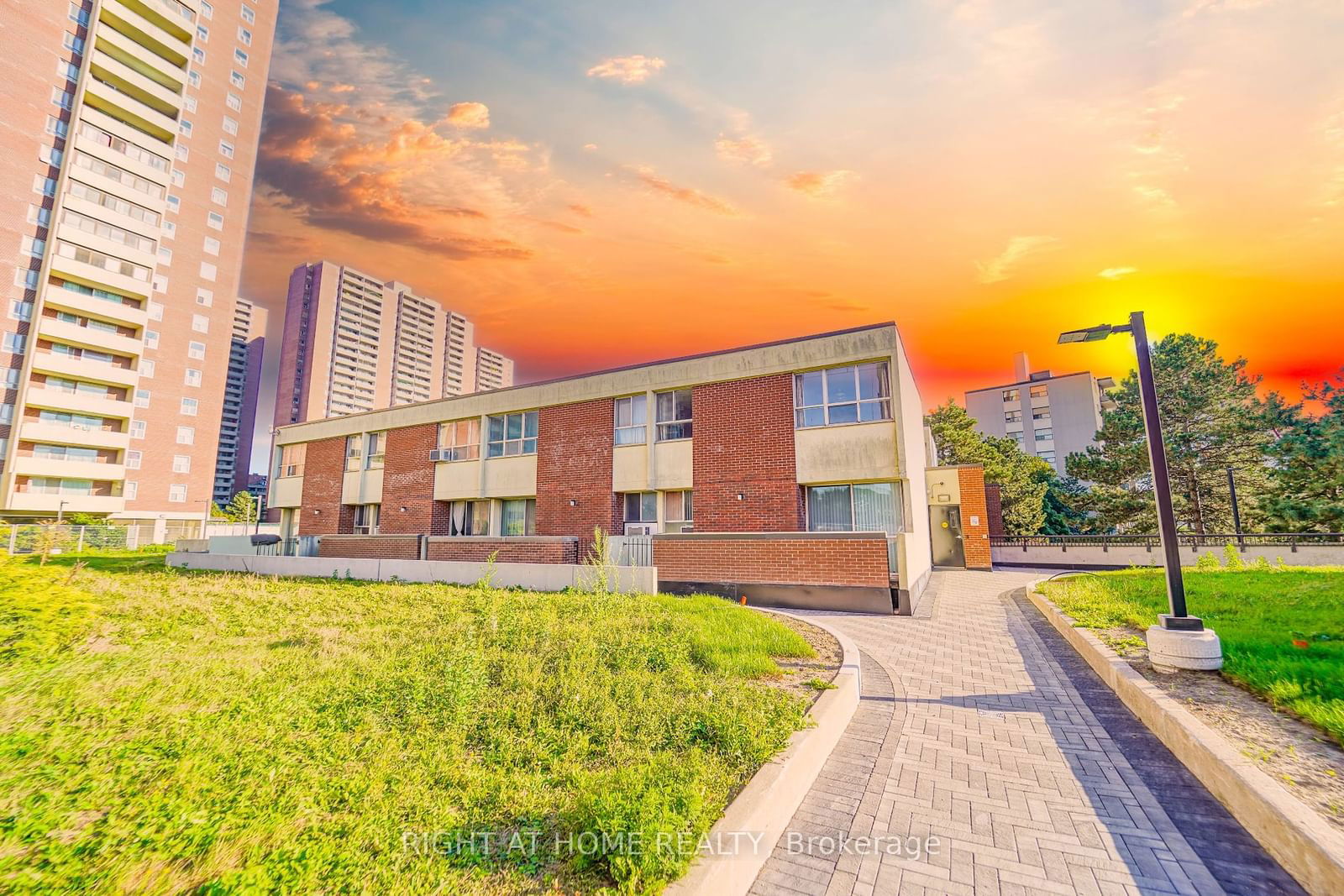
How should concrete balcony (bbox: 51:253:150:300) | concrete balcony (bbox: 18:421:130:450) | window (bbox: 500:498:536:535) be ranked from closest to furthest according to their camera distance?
window (bbox: 500:498:536:535) < concrete balcony (bbox: 18:421:130:450) < concrete balcony (bbox: 51:253:150:300)

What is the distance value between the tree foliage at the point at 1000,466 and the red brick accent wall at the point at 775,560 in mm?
24082

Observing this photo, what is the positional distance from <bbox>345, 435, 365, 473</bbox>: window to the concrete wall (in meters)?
33.6

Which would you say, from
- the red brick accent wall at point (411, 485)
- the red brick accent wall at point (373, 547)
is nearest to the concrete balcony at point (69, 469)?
the red brick accent wall at point (373, 547)

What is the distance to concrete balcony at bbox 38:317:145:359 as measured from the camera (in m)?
39.5

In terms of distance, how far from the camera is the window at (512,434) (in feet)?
70.8

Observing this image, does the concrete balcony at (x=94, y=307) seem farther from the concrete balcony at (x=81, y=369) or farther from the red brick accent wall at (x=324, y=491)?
the red brick accent wall at (x=324, y=491)

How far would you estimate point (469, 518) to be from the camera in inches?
919

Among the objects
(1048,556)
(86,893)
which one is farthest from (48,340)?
(1048,556)

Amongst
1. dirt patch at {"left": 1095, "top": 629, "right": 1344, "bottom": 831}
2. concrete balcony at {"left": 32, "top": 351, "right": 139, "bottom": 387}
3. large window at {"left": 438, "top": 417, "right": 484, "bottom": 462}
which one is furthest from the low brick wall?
concrete balcony at {"left": 32, "top": 351, "right": 139, "bottom": 387}

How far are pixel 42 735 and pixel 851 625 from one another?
1111 centimetres

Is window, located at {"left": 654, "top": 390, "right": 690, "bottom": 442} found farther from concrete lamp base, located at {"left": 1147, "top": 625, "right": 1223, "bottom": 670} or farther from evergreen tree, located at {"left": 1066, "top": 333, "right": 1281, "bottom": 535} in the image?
evergreen tree, located at {"left": 1066, "top": 333, "right": 1281, "bottom": 535}

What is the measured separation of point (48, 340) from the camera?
131 feet

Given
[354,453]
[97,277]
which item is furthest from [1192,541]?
[97,277]

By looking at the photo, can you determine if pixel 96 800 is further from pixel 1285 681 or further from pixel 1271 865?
pixel 1285 681
